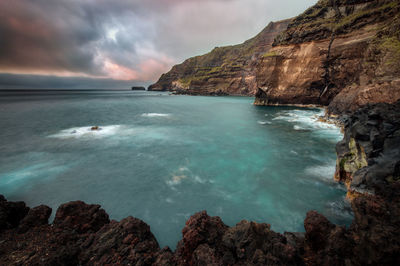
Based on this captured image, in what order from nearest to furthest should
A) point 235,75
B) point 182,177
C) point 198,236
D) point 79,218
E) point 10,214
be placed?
point 198,236 → point 79,218 → point 10,214 → point 182,177 → point 235,75

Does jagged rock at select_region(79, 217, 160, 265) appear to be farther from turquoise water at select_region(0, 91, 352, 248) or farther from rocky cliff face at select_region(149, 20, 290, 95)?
rocky cliff face at select_region(149, 20, 290, 95)

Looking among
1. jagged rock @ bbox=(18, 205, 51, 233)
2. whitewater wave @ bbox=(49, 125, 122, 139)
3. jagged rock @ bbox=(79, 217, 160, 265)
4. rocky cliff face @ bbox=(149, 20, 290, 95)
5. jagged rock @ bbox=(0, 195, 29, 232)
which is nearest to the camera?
jagged rock @ bbox=(79, 217, 160, 265)

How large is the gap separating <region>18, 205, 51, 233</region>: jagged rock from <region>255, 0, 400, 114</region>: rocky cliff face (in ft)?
101

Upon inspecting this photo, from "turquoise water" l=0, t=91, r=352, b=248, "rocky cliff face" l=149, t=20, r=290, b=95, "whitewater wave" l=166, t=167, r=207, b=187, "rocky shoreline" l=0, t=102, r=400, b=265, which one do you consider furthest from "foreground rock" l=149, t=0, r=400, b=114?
"rocky cliff face" l=149, t=20, r=290, b=95

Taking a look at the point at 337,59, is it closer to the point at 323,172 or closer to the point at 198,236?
the point at 323,172

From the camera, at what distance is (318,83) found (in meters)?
41.7

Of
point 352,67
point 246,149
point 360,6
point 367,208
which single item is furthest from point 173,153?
point 360,6

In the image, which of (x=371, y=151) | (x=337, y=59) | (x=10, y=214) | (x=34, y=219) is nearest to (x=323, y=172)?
(x=371, y=151)

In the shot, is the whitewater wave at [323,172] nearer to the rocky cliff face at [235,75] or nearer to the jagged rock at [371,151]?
the jagged rock at [371,151]

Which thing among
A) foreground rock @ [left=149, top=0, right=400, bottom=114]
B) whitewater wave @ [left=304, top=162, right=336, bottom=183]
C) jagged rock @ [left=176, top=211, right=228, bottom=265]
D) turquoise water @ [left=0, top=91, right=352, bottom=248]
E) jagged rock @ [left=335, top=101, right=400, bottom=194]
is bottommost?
A: turquoise water @ [left=0, top=91, right=352, bottom=248]

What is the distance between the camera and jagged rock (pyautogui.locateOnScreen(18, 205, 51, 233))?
5.87 m

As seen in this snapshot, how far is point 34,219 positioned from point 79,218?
1.58 meters

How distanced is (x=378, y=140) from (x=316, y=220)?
22.7 feet

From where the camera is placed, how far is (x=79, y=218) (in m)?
6.37
